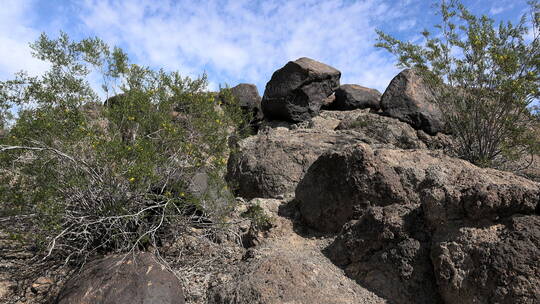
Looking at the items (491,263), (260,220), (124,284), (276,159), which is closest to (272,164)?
(276,159)

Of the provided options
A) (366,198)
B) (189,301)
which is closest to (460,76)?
(366,198)

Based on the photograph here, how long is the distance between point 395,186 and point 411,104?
6981 mm

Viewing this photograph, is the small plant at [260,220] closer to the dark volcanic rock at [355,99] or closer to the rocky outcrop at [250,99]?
the dark volcanic rock at [355,99]

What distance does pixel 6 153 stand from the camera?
4984 millimetres

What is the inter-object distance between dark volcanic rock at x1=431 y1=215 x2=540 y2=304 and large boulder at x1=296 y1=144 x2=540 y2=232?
18cm

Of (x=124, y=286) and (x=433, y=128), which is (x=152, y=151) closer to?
(x=124, y=286)

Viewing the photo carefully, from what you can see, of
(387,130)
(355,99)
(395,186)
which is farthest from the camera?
(355,99)

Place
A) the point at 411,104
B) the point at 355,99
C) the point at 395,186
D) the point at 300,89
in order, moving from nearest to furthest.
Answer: the point at 395,186 → the point at 411,104 → the point at 300,89 → the point at 355,99

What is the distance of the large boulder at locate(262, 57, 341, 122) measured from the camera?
Answer: 37.6 ft

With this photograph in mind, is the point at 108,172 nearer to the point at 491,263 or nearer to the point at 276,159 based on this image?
the point at 276,159

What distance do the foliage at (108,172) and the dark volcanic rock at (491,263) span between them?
2.68 m

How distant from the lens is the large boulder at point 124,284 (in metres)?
3.57

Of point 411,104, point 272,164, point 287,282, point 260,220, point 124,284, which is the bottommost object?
point 124,284

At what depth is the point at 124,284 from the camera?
366cm
